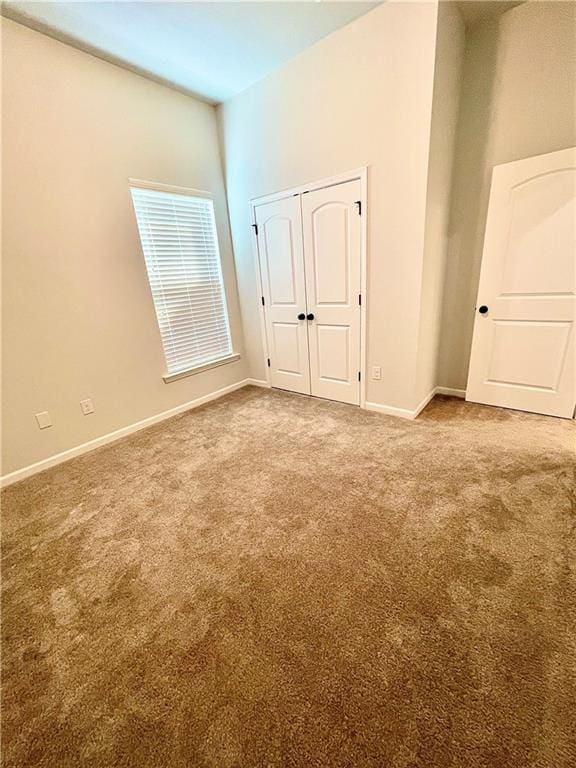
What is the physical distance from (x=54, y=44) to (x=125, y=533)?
3.32 m

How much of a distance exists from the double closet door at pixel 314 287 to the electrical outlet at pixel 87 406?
6.18ft

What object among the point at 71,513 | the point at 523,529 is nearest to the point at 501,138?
the point at 523,529

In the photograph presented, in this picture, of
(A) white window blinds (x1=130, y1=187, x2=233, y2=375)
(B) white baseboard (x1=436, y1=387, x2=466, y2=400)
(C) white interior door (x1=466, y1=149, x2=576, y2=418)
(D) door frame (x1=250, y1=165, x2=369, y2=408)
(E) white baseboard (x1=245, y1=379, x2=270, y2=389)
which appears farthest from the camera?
(E) white baseboard (x1=245, y1=379, x2=270, y2=389)

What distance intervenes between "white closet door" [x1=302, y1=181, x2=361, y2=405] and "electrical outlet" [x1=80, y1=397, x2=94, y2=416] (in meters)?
2.10

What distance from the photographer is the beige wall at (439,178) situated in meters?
2.11

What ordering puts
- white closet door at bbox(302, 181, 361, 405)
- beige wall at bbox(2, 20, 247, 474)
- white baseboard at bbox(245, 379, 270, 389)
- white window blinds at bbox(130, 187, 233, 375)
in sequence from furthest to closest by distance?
white baseboard at bbox(245, 379, 270, 389) → white window blinds at bbox(130, 187, 233, 375) → white closet door at bbox(302, 181, 361, 405) → beige wall at bbox(2, 20, 247, 474)

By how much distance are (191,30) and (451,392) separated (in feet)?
12.1

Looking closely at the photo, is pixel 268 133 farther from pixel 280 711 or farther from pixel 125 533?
pixel 280 711

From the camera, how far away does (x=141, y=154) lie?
2.66m

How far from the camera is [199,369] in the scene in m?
3.38

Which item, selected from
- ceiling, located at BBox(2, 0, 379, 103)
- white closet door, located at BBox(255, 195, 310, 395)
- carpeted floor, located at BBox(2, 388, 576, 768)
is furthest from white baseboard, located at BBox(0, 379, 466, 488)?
ceiling, located at BBox(2, 0, 379, 103)

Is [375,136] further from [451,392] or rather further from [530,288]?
[451,392]

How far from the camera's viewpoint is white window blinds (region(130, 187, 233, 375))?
9.39 feet

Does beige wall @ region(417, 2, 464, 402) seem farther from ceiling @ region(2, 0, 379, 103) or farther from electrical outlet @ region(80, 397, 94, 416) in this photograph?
electrical outlet @ region(80, 397, 94, 416)
